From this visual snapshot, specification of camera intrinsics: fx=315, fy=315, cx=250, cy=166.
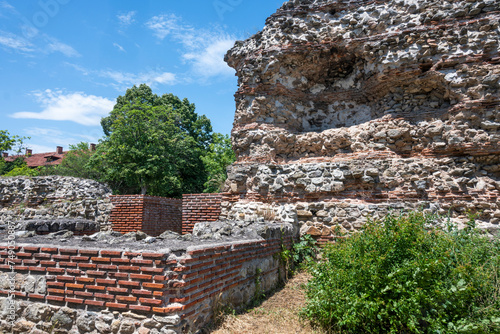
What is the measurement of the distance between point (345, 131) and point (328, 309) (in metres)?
5.58

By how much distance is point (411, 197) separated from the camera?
7406mm

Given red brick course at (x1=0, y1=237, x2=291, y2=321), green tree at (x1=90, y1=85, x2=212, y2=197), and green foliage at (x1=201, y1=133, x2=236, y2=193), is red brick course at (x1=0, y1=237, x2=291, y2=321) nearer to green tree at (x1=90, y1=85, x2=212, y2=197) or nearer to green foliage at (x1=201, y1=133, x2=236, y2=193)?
green tree at (x1=90, y1=85, x2=212, y2=197)

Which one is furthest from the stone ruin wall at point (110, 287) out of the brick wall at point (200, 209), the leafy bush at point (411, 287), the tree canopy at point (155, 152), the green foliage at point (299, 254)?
the tree canopy at point (155, 152)

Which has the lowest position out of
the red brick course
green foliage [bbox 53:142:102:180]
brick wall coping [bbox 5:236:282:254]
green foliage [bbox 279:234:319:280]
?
green foliage [bbox 279:234:319:280]

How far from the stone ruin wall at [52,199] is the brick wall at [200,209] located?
3.07 m

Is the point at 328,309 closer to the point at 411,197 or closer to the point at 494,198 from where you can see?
the point at 411,197

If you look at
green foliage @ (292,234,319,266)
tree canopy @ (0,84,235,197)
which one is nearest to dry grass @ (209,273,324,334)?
green foliage @ (292,234,319,266)

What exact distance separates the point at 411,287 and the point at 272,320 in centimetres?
191

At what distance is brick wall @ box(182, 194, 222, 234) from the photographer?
30.1 ft

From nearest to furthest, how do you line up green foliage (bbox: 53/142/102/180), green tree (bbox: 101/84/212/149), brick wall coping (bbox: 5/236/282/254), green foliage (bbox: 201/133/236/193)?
brick wall coping (bbox: 5/236/282/254)
green foliage (bbox: 201/133/236/193)
green tree (bbox: 101/84/212/149)
green foliage (bbox: 53/142/102/180)

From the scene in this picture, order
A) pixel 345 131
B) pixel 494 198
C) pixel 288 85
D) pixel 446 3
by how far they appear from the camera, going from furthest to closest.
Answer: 1. pixel 288 85
2. pixel 345 131
3. pixel 446 3
4. pixel 494 198

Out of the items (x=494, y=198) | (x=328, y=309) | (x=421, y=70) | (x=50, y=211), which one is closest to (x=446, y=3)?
(x=421, y=70)

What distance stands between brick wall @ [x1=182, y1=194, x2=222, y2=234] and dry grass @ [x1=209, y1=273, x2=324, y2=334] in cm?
402

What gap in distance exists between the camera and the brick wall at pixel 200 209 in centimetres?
919
